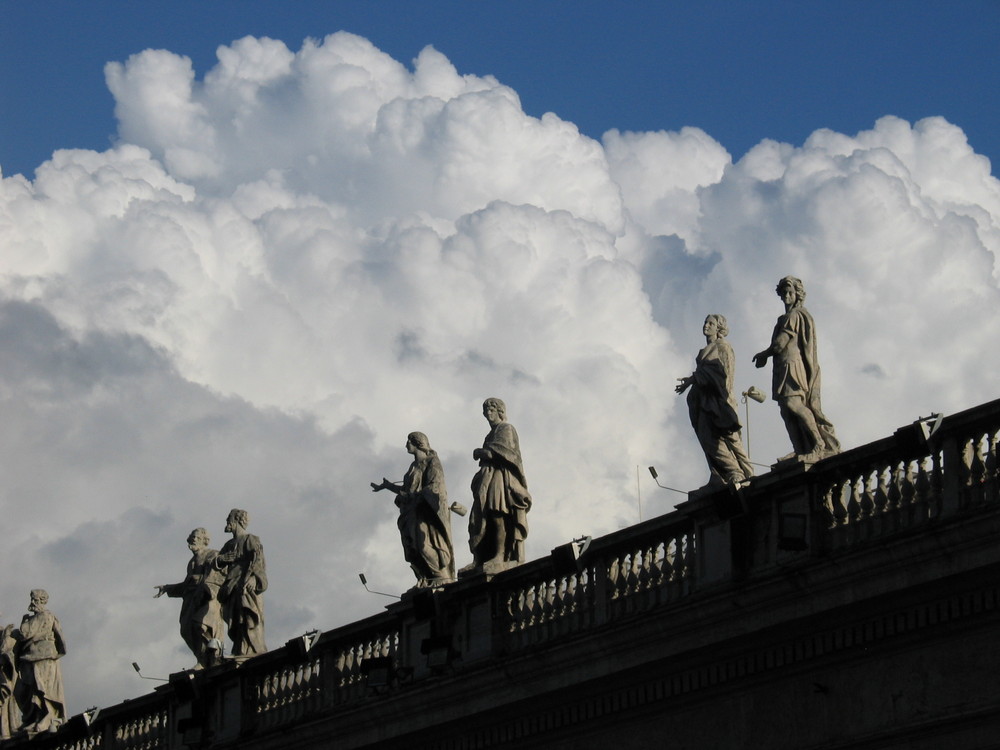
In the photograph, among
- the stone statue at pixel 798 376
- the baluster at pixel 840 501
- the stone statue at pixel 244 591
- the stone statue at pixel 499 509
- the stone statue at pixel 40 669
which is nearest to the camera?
the baluster at pixel 840 501

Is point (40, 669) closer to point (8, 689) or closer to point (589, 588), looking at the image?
point (8, 689)

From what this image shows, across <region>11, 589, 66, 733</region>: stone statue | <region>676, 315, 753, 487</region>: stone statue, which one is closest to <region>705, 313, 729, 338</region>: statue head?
<region>676, 315, 753, 487</region>: stone statue

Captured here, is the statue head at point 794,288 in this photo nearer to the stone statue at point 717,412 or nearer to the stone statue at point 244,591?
the stone statue at point 717,412

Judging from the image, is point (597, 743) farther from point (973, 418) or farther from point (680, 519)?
point (973, 418)

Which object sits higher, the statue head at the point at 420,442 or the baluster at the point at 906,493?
the statue head at the point at 420,442

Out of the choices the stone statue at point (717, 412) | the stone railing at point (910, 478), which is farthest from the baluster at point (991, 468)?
the stone statue at point (717, 412)

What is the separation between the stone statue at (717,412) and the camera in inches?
1073

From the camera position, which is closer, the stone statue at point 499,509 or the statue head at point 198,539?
the stone statue at point 499,509

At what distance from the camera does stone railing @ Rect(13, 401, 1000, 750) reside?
79.0ft

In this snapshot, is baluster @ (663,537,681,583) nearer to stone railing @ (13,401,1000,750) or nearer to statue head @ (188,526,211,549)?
stone railing @ (13,401,1000,750)

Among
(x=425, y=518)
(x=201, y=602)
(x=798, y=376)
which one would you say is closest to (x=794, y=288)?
(x=798, y=376)

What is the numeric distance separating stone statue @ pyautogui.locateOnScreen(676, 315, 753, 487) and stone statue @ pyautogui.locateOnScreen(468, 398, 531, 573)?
11.3ft

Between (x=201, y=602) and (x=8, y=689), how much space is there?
5893 mm

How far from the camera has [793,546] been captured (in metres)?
25.2
